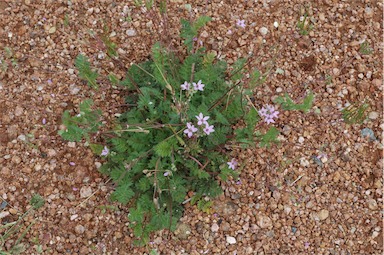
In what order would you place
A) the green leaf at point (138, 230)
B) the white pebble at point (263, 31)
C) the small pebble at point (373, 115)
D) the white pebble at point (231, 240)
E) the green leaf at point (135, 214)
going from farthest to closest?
the white pebble at point (263, 31) → the small pebble at point (373, 115) → the white pebble at point (231, 240) → the green leaf at point (138, 230) → the green leaf at point (135, 214)

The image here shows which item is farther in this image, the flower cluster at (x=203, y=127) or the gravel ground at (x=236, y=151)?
the gravel ground at (x=236, y=151)

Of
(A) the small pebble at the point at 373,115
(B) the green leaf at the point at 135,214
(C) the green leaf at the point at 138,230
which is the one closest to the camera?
(B) the green leaf at the point at 135,214

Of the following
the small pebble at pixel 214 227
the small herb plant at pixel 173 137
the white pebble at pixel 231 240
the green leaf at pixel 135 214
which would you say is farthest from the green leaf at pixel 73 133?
the white pebble at pixel 231 240

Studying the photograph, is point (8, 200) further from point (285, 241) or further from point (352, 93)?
point (352, 93)

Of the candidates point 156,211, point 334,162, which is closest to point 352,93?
point 334,162

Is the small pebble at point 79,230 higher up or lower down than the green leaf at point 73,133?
lower down

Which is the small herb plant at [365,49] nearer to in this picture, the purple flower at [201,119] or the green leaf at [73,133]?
the purple flower at [201,119]

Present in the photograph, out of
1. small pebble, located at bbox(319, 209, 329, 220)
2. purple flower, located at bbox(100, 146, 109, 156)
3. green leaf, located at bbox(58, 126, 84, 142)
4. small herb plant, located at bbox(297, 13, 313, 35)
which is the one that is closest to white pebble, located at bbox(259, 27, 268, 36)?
small herb plant, located at bbox(297, 13, 313, 35)
